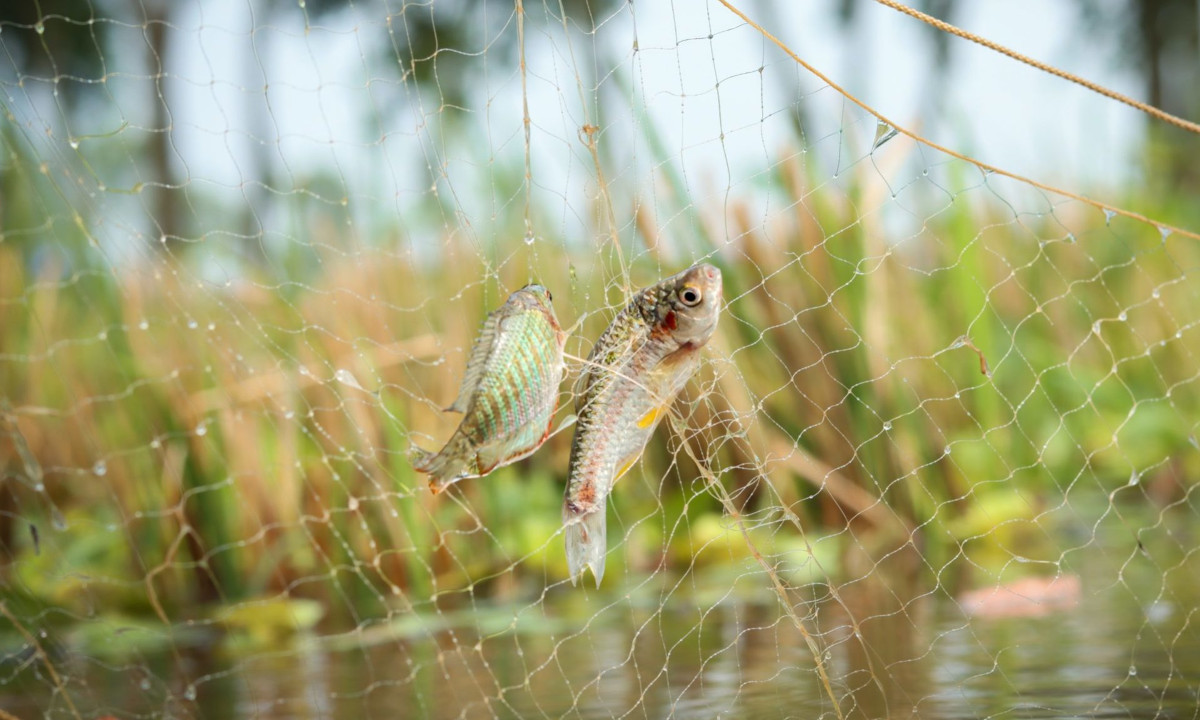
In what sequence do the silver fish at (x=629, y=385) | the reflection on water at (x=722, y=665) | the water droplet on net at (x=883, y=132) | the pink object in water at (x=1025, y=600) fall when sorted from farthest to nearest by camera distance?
the pink object in water at (x=1025, y=600) < the reflection on water at (x=722, y=665) < the water droplet on net at (x=883, y=132) < the silver fish at (x=629, y=385)

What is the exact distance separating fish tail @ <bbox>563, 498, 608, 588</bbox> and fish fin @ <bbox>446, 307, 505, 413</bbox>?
0.68ft

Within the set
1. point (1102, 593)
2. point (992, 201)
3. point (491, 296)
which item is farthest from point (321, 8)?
point (1102, 593)

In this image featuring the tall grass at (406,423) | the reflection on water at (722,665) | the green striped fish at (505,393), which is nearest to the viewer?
the green striped fish at (505,393)

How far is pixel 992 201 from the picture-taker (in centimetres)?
579

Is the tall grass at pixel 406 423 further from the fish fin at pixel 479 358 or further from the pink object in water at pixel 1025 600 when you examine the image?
the fish fin at pixel 479 358

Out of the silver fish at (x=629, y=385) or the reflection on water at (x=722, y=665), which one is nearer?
the silver fish at (x=629, y=385)

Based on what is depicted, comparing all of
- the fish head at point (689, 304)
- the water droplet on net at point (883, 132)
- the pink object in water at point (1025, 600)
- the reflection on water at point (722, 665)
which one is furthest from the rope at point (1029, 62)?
the pink object in water at point (1025, 600)

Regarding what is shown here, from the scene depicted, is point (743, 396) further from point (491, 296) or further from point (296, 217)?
point (296, 217)

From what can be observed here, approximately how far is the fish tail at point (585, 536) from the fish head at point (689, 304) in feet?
0.78

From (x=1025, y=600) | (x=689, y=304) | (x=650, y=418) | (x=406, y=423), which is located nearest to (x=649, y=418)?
(x=650, y=418)

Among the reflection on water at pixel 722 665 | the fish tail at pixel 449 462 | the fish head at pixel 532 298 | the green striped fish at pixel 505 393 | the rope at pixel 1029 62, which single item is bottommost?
the reflection on water at pixel 722 665

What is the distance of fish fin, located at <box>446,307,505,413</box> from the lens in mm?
1406

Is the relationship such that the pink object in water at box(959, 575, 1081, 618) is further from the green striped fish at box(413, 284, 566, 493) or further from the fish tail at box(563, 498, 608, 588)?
the green striped fish at box(413, 284, 566, 493)

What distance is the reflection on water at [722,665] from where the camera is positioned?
1959 mm
